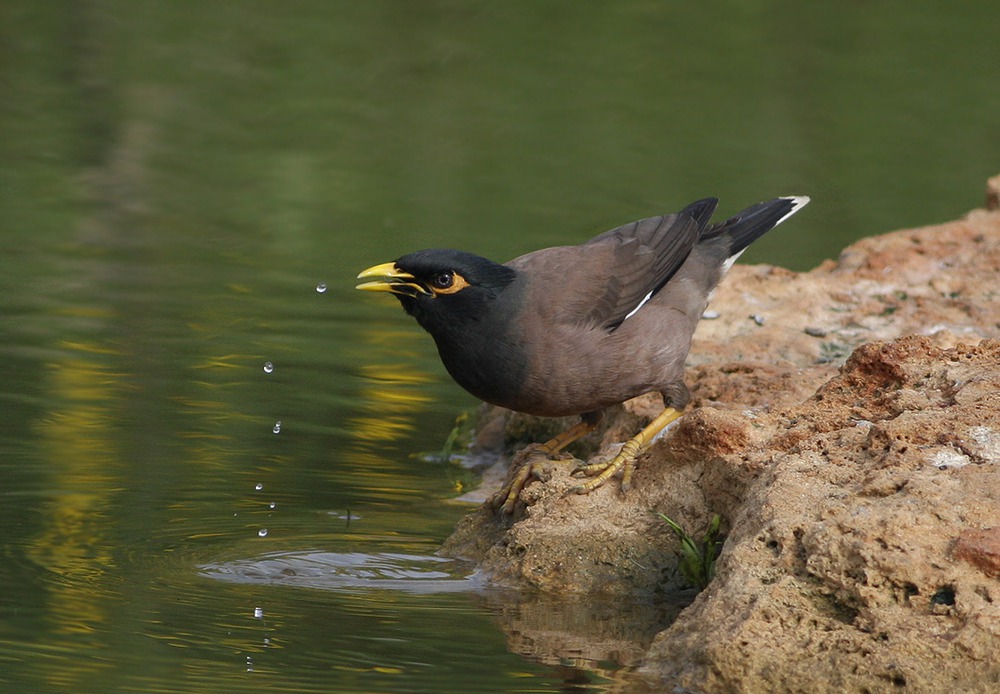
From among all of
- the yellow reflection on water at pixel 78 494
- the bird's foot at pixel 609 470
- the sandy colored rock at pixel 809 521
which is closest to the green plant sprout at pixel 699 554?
the sandy colored rock at pixel 809 521

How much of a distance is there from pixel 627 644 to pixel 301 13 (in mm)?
14944

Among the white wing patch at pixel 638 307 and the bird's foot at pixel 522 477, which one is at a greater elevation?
the white wing patch at pixel 638 307

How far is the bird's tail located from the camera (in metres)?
8.20

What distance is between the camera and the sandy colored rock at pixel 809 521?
16.2 feet

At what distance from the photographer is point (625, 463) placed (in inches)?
263

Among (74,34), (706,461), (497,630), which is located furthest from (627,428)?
(74,34)

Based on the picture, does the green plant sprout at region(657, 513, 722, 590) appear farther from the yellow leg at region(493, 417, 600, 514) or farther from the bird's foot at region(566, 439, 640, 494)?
the yellow leg at region(493, 417, 600, 514)

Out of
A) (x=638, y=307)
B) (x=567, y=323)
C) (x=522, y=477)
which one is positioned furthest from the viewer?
(x=638, y=307)

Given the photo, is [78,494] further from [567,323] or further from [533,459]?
[567,323]

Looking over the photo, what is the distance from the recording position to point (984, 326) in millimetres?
8523

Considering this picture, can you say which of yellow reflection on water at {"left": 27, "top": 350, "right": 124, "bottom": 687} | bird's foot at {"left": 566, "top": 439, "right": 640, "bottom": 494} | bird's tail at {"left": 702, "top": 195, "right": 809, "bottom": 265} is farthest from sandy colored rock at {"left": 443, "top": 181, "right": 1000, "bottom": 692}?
yellow reflection on water at {"left": 27, "top": 350, "right": 124, "bottom": 687}

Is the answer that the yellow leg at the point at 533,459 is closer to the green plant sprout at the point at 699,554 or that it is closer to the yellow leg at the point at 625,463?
the yellow leg at the point at 625,463

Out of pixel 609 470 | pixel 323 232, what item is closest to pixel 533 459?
pixel 609 470

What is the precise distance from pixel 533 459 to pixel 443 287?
743mm
